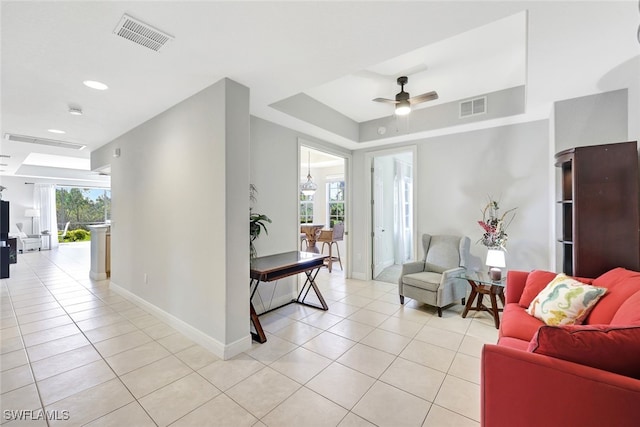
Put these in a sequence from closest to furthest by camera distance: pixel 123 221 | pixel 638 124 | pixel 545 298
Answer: pixel 545 298 < pixel 638 124 < pixel 123 221

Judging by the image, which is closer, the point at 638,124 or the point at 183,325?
the point at 638,124

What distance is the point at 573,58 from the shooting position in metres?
2.12

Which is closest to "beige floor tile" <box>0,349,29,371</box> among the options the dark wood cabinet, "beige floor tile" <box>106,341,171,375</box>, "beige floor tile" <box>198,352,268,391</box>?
"beige floor tile" <box>106,341,171,375</box>

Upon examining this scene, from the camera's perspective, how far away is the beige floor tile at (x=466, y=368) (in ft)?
6.95

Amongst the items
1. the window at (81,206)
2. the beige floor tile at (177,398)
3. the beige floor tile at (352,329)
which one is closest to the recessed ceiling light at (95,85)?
the beige floor tile at (177,398)

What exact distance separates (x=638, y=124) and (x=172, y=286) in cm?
483

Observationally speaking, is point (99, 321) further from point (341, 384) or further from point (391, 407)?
point (391, 407)

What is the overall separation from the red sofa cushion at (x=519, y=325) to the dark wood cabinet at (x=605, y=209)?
70 centimetres

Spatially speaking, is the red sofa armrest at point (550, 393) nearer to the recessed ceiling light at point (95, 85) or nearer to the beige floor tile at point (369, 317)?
the beige floor tile at point (369, 317)

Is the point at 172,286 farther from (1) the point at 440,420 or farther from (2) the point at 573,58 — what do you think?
(2) the point at 573,58

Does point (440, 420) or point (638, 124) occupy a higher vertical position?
point (638, 124)

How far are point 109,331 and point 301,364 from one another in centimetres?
224

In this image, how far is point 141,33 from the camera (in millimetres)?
1808

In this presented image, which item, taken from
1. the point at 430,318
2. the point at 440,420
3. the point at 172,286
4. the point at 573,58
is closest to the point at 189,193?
the point at 172,286
